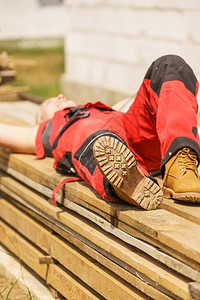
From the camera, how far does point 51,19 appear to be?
65.5 ft

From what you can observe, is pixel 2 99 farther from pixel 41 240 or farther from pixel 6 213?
pixel 41 240

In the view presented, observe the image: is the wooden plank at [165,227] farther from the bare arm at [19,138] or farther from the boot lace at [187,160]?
the bare arm at [19,138]

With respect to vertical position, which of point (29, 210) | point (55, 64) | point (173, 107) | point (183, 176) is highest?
point (173, 107)

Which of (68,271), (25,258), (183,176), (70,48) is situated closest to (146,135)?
(183,176)

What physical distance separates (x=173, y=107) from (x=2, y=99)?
4.01 meters

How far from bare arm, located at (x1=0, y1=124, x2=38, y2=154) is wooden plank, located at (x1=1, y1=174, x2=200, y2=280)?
244 millimetres

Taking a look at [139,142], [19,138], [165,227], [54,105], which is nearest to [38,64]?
[54,105]

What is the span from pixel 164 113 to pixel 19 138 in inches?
48.5

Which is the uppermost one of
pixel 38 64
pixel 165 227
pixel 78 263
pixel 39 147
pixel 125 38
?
pixel 125 38

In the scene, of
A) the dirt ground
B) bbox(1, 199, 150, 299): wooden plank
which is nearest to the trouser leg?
bbox(1, 199, 150, 299): wooden plank

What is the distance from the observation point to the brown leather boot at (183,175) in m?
2.08

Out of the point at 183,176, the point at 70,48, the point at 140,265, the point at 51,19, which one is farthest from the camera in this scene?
the point at 51,19

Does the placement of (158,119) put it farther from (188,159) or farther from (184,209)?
(184,209)

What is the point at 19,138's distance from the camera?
320cm
